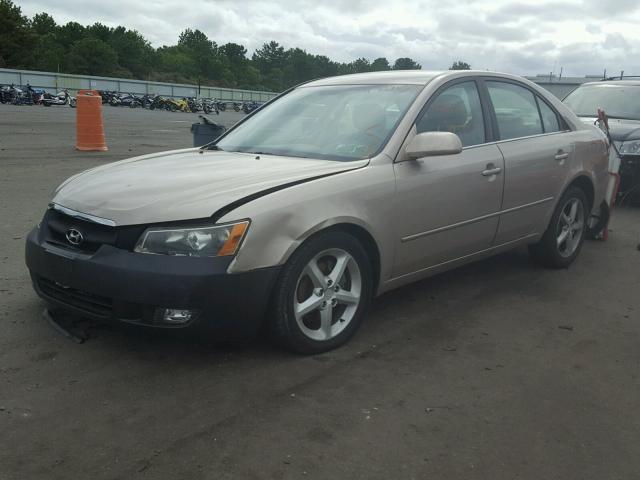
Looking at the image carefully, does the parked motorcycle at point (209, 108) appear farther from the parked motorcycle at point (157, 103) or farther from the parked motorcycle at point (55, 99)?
the parked motorcycle at point (55, 99)

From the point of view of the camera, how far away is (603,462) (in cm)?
264

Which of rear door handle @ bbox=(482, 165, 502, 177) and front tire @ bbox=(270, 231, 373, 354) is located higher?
rear door handle @ bbox=(482, 165, 502, 177)

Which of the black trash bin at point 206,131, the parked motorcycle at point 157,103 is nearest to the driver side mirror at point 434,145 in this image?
the black trash bin at point 206,131

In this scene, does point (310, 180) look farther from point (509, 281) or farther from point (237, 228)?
point (509, 281)

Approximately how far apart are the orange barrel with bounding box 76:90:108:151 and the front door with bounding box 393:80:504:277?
31.9 ft

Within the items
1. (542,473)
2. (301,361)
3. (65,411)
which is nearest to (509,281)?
(301,361)

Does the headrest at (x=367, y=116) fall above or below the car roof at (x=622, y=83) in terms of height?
below

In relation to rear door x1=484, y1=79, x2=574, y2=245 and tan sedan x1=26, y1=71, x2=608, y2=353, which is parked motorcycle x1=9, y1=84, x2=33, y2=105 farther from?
rear door x1=484, y1=79, x2=574, y2=245

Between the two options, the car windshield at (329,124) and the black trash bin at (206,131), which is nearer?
the car windshield at (329,124)

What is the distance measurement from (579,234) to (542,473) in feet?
11.7

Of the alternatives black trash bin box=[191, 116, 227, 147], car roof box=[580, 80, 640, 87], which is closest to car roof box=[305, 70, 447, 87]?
black trash bin box=[191, 116, 227, 147]

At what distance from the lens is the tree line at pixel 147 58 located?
8038 centimetres

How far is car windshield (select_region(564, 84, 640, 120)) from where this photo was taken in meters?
9.14

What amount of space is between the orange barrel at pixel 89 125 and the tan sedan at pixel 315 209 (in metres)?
8.69
